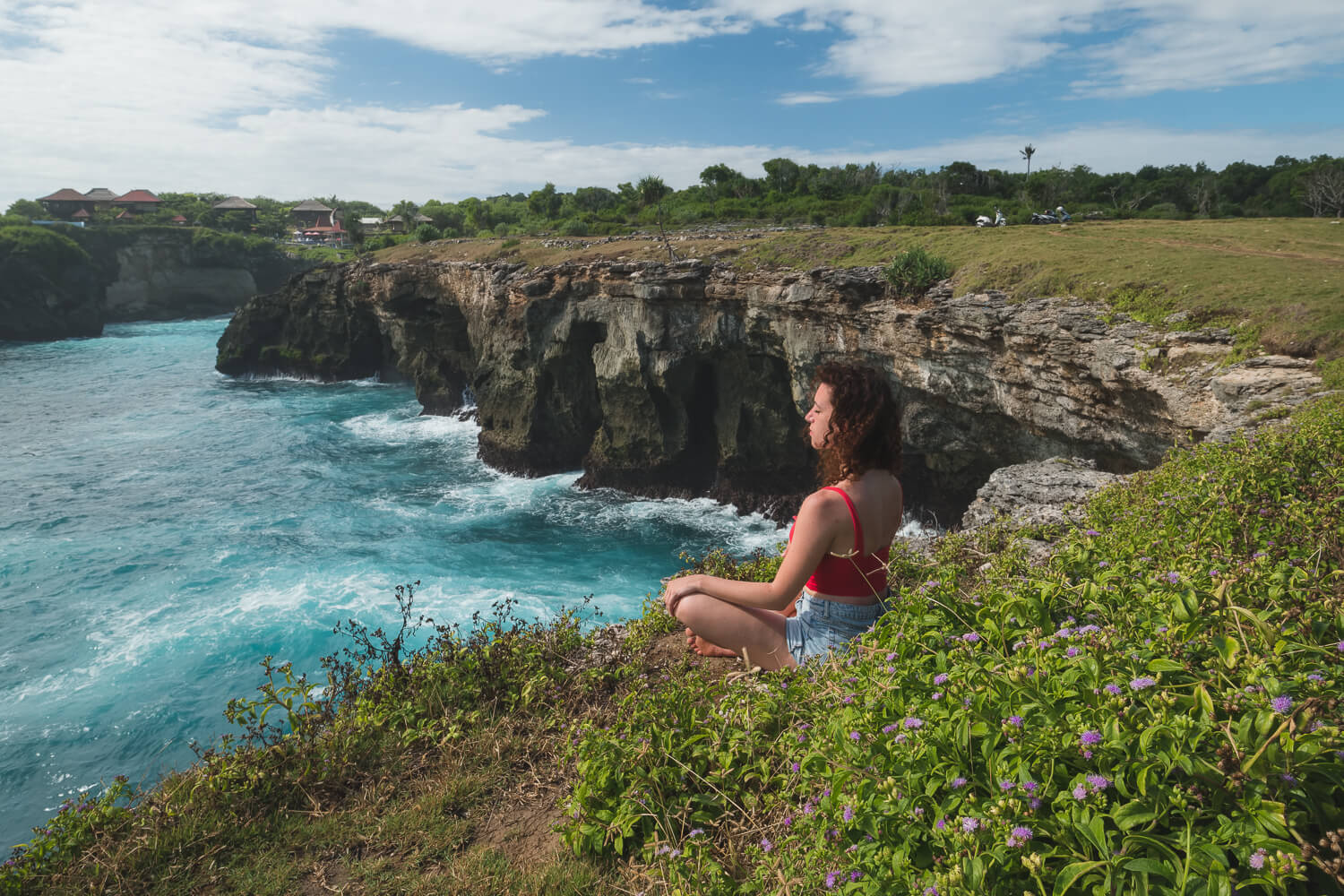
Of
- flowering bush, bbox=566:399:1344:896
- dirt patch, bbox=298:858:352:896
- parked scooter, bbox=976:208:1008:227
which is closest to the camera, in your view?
flowering bush, bbox=566:399:1344:896

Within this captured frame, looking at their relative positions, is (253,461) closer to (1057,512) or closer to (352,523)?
(352,523)

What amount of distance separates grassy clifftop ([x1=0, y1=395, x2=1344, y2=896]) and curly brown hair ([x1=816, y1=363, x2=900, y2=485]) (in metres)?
0.85

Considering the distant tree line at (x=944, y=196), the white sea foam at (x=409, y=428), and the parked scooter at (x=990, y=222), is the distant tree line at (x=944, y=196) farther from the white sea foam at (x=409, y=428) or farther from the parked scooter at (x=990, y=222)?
the white sea foam at (x=409, y=428)

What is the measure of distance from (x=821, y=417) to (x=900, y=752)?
224 centimetres

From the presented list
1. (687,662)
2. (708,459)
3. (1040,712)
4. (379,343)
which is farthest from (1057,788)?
(379,343)

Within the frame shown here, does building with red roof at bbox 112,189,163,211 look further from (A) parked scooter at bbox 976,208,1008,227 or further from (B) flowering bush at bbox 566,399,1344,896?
(B) flowering bush at bbox 566,399,1344,896

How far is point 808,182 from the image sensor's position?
50.8 metres

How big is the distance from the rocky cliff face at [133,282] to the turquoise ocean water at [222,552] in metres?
31.9

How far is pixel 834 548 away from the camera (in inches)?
150

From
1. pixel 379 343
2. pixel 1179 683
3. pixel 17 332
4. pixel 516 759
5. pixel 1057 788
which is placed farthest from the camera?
pixel 17 332

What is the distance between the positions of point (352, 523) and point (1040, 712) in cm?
2493

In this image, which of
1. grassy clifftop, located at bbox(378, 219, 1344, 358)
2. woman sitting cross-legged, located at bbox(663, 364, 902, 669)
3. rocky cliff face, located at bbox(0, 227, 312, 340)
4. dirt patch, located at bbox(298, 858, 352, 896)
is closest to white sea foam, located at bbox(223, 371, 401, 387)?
rocky cliff face, located at bbox(0, 227, 312, 340)

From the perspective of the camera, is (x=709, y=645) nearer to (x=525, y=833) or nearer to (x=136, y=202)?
(x=525, y=833)

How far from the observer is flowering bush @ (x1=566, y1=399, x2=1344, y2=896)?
1523mm
